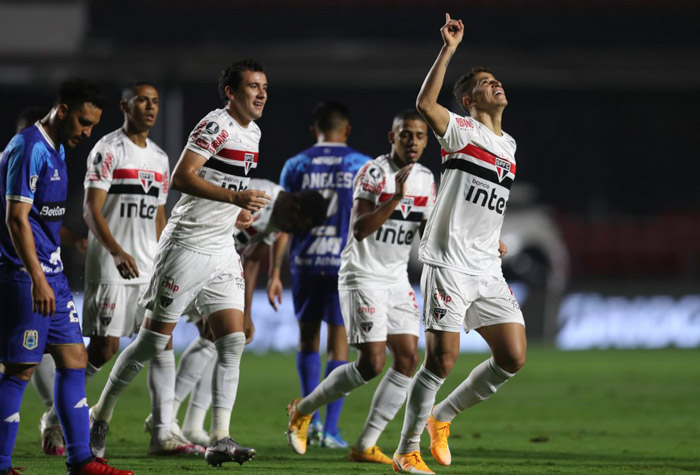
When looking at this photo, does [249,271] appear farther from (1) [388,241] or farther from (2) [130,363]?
(2) [130,363]

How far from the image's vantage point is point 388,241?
6.91 meters

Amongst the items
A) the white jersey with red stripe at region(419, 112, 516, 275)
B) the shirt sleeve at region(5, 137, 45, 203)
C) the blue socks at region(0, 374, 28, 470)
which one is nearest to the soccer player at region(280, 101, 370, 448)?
the white jersey with red stripe at region(419, 112, 516, 275)

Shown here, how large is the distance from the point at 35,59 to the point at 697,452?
15.5 metres

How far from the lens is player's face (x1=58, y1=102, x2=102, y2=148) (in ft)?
17.8

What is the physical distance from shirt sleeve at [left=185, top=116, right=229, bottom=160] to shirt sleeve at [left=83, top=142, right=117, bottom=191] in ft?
3.34

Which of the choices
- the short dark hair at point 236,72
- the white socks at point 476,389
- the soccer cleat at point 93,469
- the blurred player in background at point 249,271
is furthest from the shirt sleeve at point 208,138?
the white socks at point 476,389

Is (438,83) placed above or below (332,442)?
above

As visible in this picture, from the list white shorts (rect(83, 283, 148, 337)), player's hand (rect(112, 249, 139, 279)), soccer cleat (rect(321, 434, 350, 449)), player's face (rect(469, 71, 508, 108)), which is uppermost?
player's face (rect(469, 71, 508, 108))

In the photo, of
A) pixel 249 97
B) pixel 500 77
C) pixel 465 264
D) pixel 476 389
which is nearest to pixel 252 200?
pixel 249 97

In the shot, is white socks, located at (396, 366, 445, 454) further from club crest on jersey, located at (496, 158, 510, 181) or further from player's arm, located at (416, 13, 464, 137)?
player's arm, located at (416, 13, 464, 137)

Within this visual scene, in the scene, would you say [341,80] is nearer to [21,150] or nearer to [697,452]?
[697,452]

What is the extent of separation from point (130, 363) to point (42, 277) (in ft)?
4.33

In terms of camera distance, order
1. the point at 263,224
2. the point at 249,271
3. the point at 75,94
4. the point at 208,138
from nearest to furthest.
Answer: the point at 75,94
the point at 208,138
the point at 263,224
the point at 249,271

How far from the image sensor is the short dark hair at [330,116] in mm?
7973
